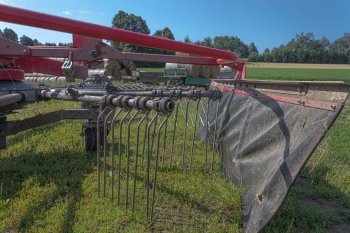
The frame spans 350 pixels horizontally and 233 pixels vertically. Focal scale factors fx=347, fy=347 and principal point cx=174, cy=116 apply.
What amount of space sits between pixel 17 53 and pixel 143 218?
80.2 inches

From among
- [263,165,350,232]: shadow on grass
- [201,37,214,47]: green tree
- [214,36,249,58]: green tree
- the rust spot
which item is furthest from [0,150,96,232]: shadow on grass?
[214,36,249,58]: green tree

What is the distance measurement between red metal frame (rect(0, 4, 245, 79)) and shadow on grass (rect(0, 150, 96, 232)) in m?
1.14

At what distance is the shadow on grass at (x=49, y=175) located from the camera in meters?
2.91

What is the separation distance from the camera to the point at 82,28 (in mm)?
2420

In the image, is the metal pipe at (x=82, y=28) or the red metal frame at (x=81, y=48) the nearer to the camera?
the metal pipe at (x=82, y=28)

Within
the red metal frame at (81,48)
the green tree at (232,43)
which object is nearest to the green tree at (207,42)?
the green tree at (232,43)

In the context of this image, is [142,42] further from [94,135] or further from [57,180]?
[94,135]

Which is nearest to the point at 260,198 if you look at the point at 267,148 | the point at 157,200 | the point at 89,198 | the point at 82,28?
the point at 267,148

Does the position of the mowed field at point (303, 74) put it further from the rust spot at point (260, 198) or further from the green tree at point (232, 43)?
the green tree at point (232, 43)

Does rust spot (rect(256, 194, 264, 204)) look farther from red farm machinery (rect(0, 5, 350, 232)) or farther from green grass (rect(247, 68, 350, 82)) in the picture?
green grass (rect(247, 68, 350, 82))

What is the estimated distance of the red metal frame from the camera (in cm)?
223

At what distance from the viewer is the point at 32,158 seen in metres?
4.35

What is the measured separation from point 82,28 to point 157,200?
1.69 metres

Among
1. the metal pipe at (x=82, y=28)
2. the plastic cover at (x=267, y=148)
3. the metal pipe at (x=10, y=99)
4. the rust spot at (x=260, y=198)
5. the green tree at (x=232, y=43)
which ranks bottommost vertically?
the rust spot at (x=260, y=198)
